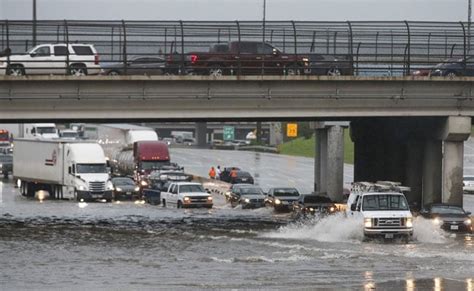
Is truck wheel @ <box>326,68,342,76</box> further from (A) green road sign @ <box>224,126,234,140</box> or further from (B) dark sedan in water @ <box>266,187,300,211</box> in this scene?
(A) green road sign @ <box>224,126,234,140</box>

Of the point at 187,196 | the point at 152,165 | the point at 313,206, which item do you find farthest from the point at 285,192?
the point at 152,165

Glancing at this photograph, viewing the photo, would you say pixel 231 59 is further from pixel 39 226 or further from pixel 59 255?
pixel 59 255

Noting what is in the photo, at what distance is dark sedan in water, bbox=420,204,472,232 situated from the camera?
158 ft

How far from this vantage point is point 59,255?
40.0 metres

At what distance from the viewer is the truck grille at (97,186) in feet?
235

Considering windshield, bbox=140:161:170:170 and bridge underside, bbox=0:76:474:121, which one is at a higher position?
bridge underside, bbox=0:76:474:121

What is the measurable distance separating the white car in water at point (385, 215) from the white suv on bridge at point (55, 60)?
15.8 meters

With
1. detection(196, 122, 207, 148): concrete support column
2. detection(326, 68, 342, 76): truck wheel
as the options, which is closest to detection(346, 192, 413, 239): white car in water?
detection(326, 68, 342, 76): truck wheel

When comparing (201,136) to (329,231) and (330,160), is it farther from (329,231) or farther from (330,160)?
(329,231)

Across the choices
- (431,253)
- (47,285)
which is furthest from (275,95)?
(47,285)

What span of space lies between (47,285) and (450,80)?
27391 mm

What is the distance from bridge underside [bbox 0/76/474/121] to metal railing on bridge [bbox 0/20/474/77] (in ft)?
4.60

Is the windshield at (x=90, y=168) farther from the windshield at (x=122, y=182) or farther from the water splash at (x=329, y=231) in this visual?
the water splash at (x=329, y=231)

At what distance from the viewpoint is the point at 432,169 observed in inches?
2327
